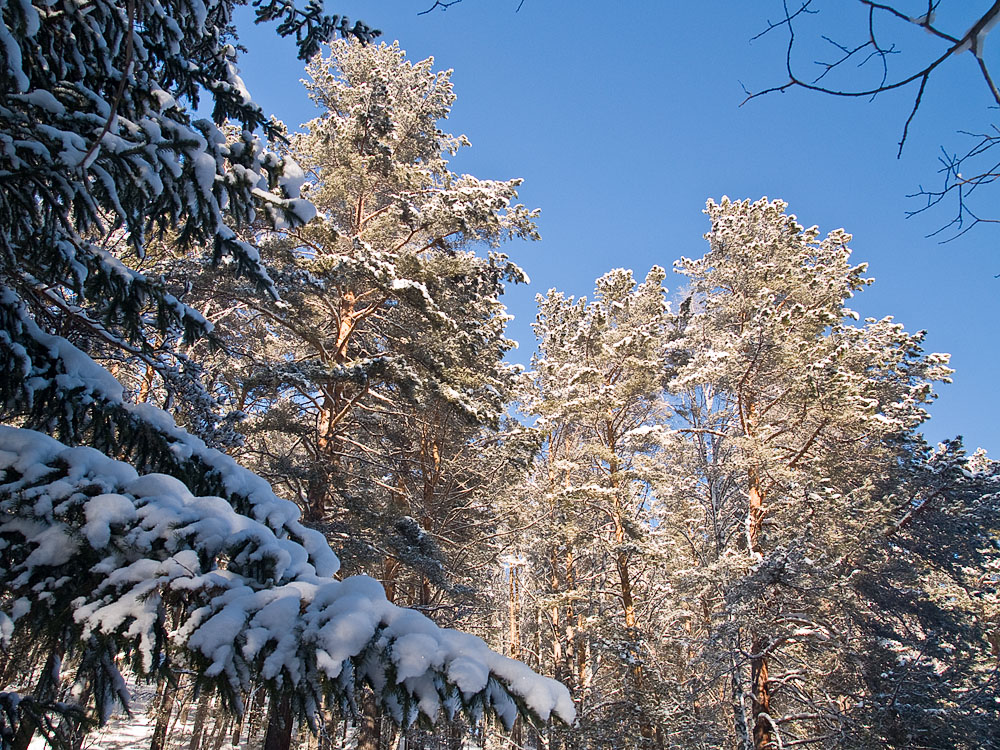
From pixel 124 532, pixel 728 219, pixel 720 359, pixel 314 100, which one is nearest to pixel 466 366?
pixel 720 359

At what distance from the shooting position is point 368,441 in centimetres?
1255

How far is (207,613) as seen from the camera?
1.58m

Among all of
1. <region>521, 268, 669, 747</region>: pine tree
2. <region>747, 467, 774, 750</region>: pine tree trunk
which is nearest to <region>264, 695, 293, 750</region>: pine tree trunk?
<region>747, 467, 774, 750</region>: pine tree trunk

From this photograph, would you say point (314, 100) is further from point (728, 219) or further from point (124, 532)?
point (124, 532)

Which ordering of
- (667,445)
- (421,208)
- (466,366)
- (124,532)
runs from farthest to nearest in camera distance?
(667,445) → (466,366) → (421,208) → (124,532)

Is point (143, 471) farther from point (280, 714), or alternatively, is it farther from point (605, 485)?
point (605, 485)

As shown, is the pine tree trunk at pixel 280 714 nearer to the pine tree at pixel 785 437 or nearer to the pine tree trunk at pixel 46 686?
the pine tree trunk at pixel 46 686

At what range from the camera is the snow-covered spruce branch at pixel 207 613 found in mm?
1474

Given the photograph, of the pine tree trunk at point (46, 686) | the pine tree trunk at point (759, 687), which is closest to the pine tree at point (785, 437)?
the pine tree trunk at point (759, 687)

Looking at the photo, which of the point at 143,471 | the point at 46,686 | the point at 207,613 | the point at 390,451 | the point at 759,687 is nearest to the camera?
the point at 207,613

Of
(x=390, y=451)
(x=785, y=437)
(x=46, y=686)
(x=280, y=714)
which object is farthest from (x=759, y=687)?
(x=46, y=686)

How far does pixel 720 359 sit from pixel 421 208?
665 centimetres

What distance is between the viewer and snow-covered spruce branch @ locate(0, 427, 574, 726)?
1.47 m

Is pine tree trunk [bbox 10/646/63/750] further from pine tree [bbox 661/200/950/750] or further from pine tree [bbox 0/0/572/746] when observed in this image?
pine tree [bbox 661/200/950/750]
